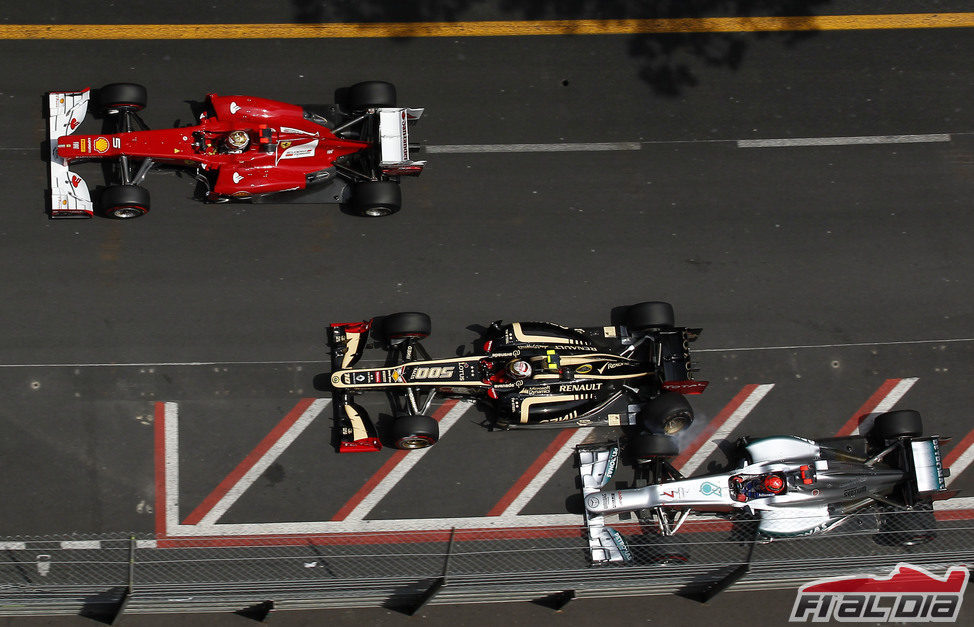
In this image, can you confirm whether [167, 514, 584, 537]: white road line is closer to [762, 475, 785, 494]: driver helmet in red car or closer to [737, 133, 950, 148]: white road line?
[762, 475, 785, 494]: driver helmet in red car

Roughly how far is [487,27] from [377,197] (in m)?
3.49

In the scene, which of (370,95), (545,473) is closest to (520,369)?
(545,473)

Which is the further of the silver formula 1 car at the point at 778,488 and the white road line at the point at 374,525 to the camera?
the white road line at the point at 374,525

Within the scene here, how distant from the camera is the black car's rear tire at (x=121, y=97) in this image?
13.6 meters

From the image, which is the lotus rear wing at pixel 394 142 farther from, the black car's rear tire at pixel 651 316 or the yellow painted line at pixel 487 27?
the black car's rear tire at pixel 651 316

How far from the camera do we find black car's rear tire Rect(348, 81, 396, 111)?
13898 mm

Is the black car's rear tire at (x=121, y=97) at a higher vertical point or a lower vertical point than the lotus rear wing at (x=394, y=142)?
higher

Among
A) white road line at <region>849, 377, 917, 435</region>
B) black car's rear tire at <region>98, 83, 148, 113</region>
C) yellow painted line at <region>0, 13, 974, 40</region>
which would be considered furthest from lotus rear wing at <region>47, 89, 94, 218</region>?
white road line at <region>849, 377, 917, 435</region>

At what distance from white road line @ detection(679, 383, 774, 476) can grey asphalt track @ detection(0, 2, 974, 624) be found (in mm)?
183

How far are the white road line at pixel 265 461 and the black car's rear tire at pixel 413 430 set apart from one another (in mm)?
1256

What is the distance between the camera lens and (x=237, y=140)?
1329 cm

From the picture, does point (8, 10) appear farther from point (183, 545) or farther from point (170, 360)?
point (183, 545)

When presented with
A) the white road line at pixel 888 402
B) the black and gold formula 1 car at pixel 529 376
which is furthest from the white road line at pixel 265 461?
the white road line at pixel 888 402

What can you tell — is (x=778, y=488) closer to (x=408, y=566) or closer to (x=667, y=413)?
(x=667, y=413)
